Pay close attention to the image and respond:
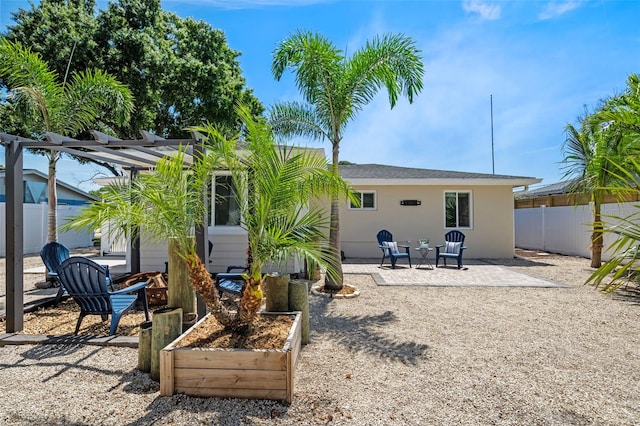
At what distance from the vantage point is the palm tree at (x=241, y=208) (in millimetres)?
3037

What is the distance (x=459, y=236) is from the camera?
1001 centimetres

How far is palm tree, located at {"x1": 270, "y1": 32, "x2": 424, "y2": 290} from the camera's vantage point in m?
5.96

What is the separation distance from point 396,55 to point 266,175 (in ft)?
14.1

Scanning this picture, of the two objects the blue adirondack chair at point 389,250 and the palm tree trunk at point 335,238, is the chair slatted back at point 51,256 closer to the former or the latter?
the palm tree trunk at point 335,238

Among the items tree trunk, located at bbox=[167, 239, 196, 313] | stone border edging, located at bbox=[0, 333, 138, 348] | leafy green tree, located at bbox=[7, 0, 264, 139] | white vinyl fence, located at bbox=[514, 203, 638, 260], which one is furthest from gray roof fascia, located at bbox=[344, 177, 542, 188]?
stone border edging, located at bbox=[0, 333, 138, 348]

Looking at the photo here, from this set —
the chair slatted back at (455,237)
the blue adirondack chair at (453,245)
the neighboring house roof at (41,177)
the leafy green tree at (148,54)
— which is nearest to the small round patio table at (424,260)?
the blue adirondack chair at (453,245)

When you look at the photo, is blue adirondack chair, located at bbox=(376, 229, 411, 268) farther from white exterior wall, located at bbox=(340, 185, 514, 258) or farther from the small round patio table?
white exterior wall, located at bbox=(340, 185, 514, 258)

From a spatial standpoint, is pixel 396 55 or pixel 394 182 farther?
pixel 394 182

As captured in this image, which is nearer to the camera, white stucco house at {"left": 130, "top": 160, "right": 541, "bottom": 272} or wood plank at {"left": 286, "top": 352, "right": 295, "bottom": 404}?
wood plank at {"left": 286, "top": 352, "right": 295, "bottom": 404}

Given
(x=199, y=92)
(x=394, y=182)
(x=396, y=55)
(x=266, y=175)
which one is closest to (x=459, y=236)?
(x=394, y=182)

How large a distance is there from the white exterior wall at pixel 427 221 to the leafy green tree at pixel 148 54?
543cm

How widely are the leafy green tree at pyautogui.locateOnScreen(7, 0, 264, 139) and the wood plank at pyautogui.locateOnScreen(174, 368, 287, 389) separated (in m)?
9.14

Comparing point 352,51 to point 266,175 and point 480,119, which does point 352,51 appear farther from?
point 480,119

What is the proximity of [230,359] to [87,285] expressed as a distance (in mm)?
2522
